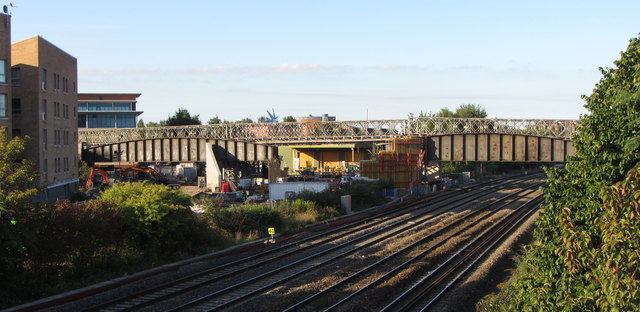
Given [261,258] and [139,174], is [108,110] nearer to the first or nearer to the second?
[139,174]

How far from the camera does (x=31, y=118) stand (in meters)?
34.3

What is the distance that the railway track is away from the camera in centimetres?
1484

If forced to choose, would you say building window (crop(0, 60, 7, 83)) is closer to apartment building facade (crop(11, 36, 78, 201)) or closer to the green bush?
apartment building facade (crop(11, 36, 78, 201))

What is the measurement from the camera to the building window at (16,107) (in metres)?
34.4

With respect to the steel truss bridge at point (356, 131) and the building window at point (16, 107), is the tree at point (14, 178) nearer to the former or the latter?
the building window at point (16, 107)

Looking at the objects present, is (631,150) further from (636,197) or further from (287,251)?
(287,251)

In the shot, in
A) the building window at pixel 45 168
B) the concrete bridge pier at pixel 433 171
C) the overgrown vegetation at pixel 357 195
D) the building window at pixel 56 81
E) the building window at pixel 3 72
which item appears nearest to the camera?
the building window at pixel 3 72

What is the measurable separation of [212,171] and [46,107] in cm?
1668

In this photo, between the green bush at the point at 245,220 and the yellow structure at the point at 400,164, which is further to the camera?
the yellow structure at the point at 400,164

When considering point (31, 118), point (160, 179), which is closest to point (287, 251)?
point (31, 118)

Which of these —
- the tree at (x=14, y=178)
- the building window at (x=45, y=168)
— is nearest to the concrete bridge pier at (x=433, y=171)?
the building window at (x=45, y=168)

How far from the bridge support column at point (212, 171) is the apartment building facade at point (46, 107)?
11.8m

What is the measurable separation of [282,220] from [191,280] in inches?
469

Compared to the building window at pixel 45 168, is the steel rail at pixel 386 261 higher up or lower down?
lower down
